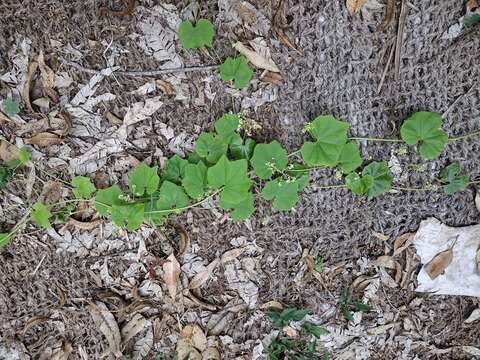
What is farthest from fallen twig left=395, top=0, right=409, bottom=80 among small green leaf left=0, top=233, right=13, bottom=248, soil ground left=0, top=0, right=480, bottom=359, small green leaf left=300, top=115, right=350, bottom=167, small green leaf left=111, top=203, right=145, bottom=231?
small green leaf left=0, top=233, right=13, bottom=248

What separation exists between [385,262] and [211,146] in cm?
99

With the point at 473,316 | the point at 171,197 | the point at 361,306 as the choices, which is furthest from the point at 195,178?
the point at 473,316

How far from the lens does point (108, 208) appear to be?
6.20 ft

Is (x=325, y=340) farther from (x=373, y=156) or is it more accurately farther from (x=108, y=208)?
(x=108, y=208)

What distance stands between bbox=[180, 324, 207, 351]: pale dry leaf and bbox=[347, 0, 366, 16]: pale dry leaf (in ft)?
5.23

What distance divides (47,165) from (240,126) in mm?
932

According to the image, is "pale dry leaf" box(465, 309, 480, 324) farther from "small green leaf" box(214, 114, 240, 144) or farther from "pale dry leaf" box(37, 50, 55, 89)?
"pale dry leaf" box(37, 50, 55, 89)

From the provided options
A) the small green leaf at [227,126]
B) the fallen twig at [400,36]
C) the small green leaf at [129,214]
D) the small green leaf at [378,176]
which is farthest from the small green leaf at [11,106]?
the fallen twig at [400,36]

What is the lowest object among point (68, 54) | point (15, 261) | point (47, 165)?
point (15, 261)

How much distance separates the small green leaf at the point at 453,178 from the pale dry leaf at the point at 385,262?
41 centimetres

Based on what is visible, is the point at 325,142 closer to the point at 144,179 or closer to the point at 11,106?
the point at 144,179

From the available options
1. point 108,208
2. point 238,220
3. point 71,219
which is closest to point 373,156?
point 238,220

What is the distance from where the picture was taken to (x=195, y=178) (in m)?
1.80

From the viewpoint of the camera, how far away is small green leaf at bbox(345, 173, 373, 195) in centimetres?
183
